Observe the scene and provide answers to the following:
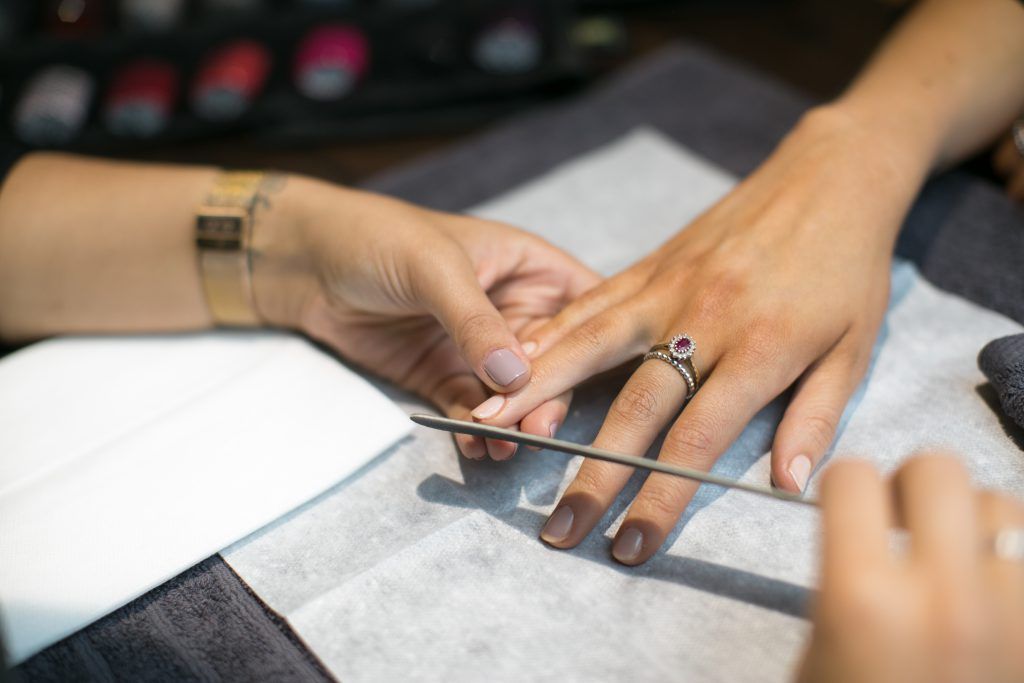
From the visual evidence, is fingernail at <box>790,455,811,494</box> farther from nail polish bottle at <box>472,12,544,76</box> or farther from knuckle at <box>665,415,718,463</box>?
nail polish bottle at <box>472,12,544,76</box>

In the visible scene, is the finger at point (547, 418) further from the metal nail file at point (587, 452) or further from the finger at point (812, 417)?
the finger at point (812, 417)

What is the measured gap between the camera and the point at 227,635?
0.58 m

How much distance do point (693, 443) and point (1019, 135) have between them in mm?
555

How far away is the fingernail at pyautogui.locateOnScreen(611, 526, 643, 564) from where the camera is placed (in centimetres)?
58

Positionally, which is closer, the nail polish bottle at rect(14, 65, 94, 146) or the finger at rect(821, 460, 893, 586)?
the finger at rect(821, 460, 893, 586)

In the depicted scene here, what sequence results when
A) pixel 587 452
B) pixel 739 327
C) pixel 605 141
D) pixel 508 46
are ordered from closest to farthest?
pixel 587 452 < pixel 739 327 < pixel 605 141 < pixel 508 46

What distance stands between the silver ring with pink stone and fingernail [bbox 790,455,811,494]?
90 mm

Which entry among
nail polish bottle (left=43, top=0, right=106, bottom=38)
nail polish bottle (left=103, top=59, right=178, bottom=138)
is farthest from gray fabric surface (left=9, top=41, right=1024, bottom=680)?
nail polish bottle (left=43, top=0, right=106, bottom=38)

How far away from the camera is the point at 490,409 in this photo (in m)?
0.63

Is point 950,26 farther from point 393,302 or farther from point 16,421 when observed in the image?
point 16,421

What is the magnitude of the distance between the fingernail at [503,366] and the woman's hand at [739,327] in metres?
0.02

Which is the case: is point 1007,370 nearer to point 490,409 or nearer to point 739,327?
point 739,327

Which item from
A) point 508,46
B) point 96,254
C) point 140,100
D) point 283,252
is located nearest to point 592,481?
point 283,252

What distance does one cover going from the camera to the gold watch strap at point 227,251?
2.50 feet
